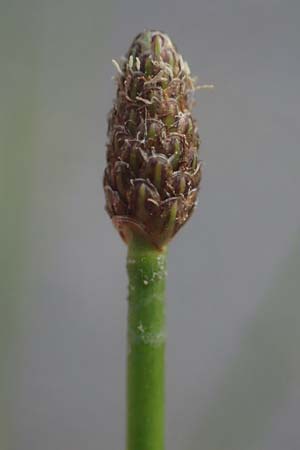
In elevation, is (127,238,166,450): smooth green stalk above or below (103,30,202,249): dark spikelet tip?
below

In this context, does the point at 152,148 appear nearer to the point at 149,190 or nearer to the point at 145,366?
the point at 149,190

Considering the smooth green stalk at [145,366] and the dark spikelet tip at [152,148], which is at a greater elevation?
the dark spikelet tip at [152,148]
